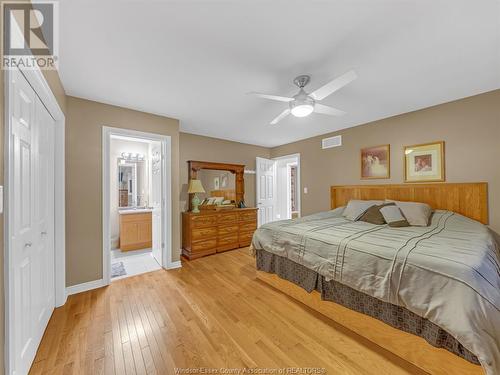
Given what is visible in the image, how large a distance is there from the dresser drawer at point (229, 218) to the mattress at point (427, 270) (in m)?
1.77

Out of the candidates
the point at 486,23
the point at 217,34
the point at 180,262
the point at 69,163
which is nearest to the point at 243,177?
the point at 180,262

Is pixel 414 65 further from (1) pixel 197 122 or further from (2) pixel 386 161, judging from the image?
(1) pixel 197 122

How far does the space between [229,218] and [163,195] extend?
140 centimetres

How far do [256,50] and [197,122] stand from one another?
6.55 ft

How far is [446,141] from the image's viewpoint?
271 centimetres

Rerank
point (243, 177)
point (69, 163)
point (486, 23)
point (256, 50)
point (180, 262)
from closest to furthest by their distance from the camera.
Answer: point (486, 23) → point (256, 50) → point (69, 163) → point (180, 262) → point (243, 177)

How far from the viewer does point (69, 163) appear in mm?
2373

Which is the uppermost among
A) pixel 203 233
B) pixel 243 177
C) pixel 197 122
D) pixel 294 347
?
pixel 197 122

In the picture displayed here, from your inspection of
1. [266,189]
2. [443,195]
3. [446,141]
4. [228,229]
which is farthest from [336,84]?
[266,189]

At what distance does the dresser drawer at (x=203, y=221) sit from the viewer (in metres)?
3.55

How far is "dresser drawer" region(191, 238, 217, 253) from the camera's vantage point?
11.5 ft

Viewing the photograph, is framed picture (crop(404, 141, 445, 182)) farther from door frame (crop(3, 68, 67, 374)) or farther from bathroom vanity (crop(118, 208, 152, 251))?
bathroom vanity (crop(118, 208, 152, 251))

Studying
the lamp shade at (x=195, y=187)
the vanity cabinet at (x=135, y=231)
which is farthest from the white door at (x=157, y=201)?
the vanity cabinet at (x=135, y=231)

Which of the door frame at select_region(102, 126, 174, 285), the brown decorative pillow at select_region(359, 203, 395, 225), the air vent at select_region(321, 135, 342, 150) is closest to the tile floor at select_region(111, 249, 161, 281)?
the door frame at select_region(102, 126, 174, 285)
